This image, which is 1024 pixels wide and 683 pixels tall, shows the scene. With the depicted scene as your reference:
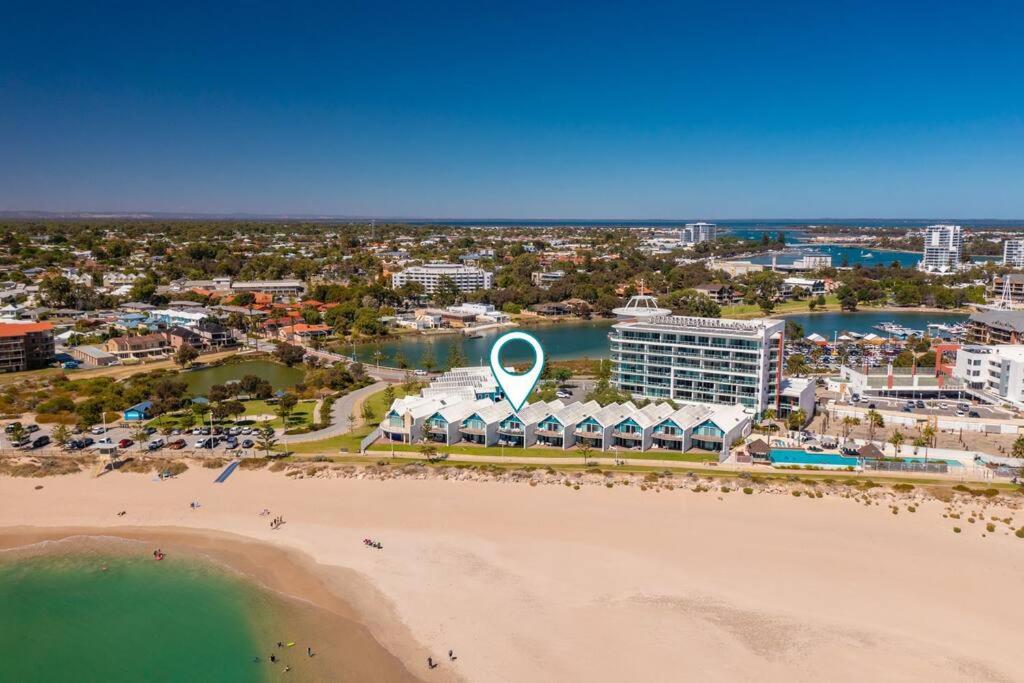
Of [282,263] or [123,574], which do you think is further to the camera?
[282,263]

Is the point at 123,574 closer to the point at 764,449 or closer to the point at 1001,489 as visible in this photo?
the point at 764,449

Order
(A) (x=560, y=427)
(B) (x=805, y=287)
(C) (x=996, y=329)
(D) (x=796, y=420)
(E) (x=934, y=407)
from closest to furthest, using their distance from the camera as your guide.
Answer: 1. (A) (x=560, y=427)
2. (D) (x=796, y=420)
3. (E) (x=934, y=407)
4. (C) (x=996, y=329)
5. (B) (x=805, y=287)

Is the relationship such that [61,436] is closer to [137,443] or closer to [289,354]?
[137,443]

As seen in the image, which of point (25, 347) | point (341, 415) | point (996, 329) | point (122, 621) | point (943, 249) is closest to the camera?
point (122, 621)

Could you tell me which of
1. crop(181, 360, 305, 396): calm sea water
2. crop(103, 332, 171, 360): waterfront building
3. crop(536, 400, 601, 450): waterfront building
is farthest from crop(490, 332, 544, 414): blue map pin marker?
crop(103, 332, 171, 360): waterfront building

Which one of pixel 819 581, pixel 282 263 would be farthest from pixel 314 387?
pixel 282 263

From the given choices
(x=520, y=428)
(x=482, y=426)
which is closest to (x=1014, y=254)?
(x=520, y=428)

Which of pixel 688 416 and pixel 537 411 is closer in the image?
pixel 688 416

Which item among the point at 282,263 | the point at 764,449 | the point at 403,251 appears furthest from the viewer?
the point at 403,251
